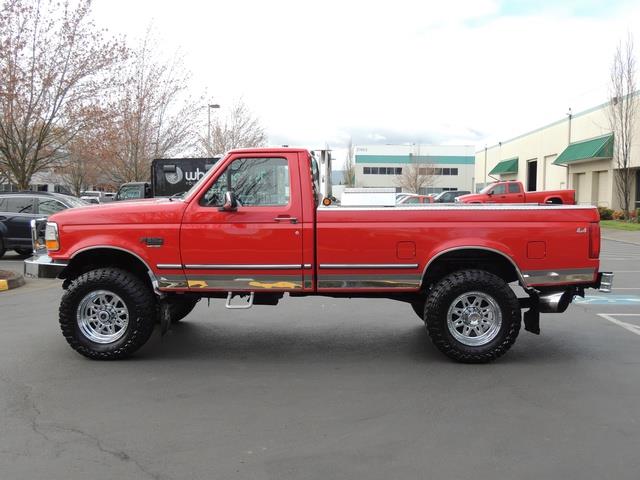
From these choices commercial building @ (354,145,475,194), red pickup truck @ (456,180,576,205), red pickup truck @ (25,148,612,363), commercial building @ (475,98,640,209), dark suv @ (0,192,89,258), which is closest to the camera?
red pickup truck @ (25,148,612,363)

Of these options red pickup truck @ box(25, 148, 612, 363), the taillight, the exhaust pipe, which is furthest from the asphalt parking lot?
the taillight

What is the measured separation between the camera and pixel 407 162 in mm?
88188

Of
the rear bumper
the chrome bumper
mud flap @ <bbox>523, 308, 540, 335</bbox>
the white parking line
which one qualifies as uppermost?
the chrome bumper

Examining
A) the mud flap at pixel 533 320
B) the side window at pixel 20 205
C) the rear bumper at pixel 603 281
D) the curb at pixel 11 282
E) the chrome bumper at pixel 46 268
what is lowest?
the curb at pixel 11 282

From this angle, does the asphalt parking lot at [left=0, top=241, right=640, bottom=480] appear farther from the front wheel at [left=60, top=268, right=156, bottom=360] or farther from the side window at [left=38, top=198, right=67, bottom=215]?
the side window at [left=38, top=198, right=67, bottom=215]

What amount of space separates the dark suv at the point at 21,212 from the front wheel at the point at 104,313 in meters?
10.1

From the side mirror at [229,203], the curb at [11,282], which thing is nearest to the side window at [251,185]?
the side mirror at [229,203]

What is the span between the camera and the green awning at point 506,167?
167 feet

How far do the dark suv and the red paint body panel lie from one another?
1016 cm

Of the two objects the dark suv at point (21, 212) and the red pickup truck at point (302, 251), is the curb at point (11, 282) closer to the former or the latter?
the dark suv at point (21, 212)

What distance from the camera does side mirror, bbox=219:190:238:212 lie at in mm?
5594

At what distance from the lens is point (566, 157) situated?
37281 mm

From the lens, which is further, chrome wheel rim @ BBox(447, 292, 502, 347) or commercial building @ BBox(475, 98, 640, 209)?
commercial building @ BBox(475, 98, 640, 209)

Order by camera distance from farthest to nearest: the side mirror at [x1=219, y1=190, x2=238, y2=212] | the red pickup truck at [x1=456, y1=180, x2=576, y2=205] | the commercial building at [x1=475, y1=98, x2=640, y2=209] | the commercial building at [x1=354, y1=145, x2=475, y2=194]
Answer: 1. the commercial building at [x1=354, y1=145, x2=475, y2=194]
2. the commercial building at [x1=475, y1=98, x2=640, y2=209]
3. the red pickup truck at [x1=456, y1=180, x2=576, y2=205]
4. the side mirror at [x1=219, y1=190, x2=238, y2=212]
